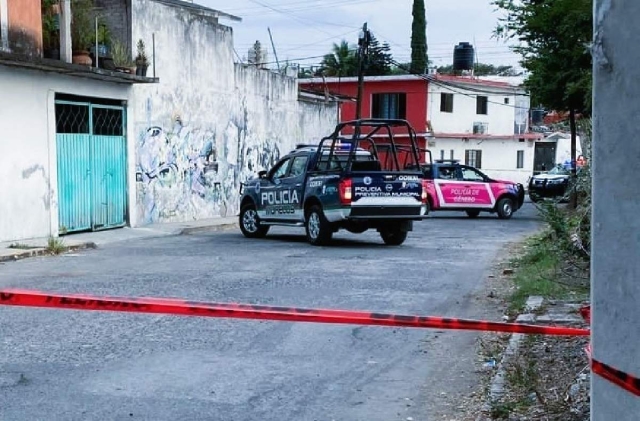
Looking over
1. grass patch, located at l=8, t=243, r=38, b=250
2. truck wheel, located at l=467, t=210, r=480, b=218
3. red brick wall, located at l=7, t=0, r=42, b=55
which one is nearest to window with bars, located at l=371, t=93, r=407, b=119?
truck wheel, located at l=467, t=210, r=480, b=218

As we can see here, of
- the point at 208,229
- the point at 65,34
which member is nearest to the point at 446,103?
the point at 208,229

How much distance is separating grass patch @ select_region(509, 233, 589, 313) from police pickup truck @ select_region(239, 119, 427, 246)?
3.23 meters

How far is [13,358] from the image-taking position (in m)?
6.27

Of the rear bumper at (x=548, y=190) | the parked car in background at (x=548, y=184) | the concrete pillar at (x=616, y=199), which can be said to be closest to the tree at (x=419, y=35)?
the parked car in background at (x=548, y=184)

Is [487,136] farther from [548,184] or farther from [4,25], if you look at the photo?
[4,25]

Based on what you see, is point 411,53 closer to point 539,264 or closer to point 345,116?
point 345,116

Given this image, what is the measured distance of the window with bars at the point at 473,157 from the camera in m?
50.8

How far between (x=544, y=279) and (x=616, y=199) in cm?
729

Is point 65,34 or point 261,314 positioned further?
point 65,34

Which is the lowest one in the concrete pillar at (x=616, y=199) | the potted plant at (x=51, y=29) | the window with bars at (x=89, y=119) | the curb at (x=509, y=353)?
the curb at (x=509, y=353)

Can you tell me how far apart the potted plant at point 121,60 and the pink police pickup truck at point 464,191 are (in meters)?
10.4

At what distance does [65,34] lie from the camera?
16.3m

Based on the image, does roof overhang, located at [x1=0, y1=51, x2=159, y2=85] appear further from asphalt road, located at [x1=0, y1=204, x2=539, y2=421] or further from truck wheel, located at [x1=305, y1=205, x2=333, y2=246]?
truck wheel, located at [x1=305, y1=205, x2=333, y2=246]

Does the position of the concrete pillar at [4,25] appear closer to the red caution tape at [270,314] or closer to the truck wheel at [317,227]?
the truck wheel at [317,227]
